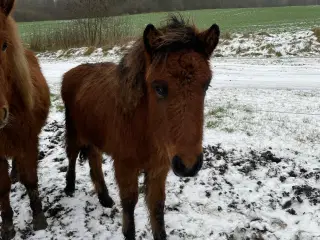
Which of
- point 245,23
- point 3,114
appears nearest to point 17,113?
point 3,114

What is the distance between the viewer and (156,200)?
3383mm

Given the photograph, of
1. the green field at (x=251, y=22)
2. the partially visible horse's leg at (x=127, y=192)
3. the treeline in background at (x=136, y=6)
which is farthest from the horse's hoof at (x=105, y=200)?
the treeline in background at (x=136, y=6)

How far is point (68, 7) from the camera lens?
1911 cm

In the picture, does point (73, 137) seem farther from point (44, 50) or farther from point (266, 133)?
point (44, 50)

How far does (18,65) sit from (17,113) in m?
0.51

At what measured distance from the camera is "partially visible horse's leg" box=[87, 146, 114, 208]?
4.11 metres

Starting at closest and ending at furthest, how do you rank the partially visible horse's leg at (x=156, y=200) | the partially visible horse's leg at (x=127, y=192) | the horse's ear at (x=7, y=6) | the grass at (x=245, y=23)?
the horse's ear at (x=7, y=6)
the partially visible horse's leg at (x=127, y=192)
the partially visible horse's leg at (x=156, y=200)
the grass at (x=245, y=23)

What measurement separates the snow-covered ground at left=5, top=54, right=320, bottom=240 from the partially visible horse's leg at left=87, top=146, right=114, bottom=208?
112 millimetres

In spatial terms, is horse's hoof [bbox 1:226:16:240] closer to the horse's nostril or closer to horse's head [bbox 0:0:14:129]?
horse's head [bbox 0:0:14:129]

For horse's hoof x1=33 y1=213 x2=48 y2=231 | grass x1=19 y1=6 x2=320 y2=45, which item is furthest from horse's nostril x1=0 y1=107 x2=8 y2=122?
grass x1=19 y1=6 x2=320 y2=45

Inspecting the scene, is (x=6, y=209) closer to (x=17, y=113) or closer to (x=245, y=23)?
(x=17, y=113)

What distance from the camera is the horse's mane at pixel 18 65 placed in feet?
9.29

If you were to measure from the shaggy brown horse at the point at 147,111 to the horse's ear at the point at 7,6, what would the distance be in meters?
1.05

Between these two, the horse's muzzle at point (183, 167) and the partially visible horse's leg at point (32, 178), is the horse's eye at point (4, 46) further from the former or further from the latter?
the horse's muzzle at point (183, 167)
